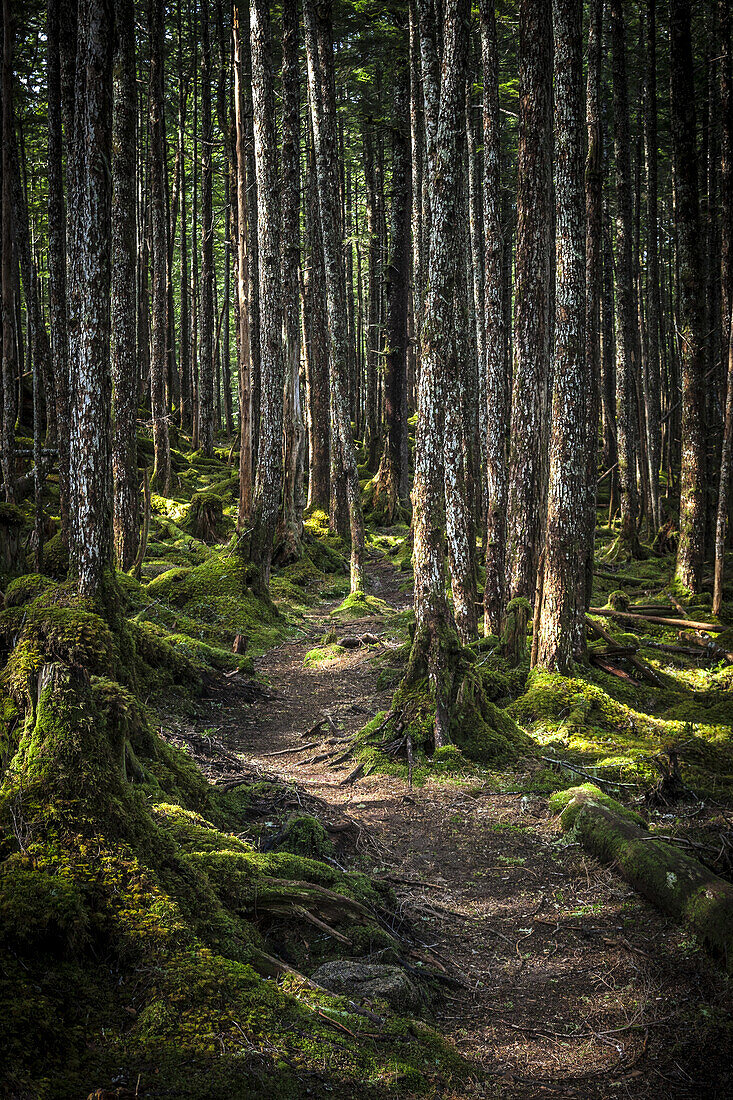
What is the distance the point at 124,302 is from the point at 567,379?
7.30 m

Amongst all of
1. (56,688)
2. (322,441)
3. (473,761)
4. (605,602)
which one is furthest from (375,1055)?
(322,441)

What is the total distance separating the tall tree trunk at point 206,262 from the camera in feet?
68.8

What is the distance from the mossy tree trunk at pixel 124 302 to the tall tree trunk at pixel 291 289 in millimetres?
3602

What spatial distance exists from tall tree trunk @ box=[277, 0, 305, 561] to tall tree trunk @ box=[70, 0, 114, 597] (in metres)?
8.44

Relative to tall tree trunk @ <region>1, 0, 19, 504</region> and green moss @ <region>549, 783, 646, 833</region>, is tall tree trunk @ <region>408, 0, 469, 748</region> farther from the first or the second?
tall tree trunk @ <region>1, 0, 19, 504</region>

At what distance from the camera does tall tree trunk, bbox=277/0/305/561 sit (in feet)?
45.7

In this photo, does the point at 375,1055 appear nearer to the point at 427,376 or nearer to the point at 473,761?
the point at 473,761

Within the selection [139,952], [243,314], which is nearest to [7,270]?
[243,314]

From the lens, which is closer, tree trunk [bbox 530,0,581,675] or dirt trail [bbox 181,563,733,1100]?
dirt trail [bbox 181,563,733,1100]

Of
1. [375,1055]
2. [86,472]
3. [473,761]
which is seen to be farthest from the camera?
[473,761]

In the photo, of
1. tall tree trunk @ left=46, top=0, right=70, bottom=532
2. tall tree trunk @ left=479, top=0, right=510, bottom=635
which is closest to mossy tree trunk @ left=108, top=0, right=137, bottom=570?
tall tree trunk @ left=46, top=0, right=70, bottom=532

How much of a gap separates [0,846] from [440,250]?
7.14 meters

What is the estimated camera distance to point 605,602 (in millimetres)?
14883

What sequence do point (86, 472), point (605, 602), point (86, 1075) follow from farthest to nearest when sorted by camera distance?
point (605, 602)
point (86, 472)
point (86, 1075)
